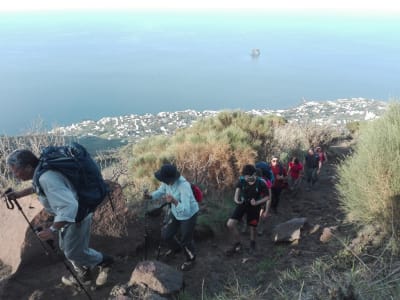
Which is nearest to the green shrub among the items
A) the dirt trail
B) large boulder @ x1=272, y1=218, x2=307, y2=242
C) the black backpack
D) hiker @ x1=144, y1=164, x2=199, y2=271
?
the dirt trail

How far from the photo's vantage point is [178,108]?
99875 millimetres

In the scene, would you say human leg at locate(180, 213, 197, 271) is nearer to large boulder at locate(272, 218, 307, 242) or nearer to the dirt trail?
the dirt trail

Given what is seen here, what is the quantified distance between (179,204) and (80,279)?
1.49 metres

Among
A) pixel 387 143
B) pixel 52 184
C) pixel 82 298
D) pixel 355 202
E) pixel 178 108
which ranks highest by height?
pixel 52 184

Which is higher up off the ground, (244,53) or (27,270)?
(27,270)

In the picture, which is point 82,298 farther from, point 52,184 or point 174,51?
point 174,51

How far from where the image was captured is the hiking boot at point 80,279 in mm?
4734

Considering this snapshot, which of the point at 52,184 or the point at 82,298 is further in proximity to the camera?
the point at 82,298

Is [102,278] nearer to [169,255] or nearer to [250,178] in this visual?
[169,255]

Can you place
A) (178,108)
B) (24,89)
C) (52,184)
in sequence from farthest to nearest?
(24,89), (178,108), (52,184)

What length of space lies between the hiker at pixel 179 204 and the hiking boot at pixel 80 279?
114 cm

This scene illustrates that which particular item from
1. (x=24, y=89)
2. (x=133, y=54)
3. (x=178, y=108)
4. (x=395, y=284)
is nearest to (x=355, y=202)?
(x=395, y=284)

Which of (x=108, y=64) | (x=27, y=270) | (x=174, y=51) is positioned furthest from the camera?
(x=174, y=51)

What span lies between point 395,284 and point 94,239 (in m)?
3.87
